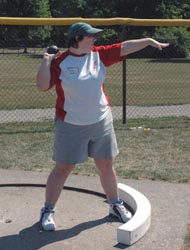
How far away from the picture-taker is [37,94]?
14562mm

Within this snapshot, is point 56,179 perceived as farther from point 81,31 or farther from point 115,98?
point 115,98

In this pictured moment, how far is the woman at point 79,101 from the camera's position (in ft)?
14.0

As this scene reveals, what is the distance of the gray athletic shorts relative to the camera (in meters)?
4.38

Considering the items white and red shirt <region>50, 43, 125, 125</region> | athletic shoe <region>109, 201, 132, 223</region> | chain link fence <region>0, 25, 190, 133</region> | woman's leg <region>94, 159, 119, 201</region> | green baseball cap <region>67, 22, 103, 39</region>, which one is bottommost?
chain link fence <region>0, 25, 190, 133</region>

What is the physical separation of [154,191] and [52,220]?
1.46m

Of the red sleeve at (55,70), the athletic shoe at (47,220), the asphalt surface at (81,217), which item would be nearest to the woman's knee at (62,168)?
the athletic shoe at (47,220)

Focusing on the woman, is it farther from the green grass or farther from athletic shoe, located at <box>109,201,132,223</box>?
the green grass

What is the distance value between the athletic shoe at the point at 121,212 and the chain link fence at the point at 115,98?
179 inches

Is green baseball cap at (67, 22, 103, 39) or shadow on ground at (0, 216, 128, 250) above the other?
green baseball cap at (67, 22, 103, 39)

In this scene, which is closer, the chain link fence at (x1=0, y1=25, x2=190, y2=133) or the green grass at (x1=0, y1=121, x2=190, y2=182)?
the green grass at (x1=0, y1=121, x2=190, y2=182)

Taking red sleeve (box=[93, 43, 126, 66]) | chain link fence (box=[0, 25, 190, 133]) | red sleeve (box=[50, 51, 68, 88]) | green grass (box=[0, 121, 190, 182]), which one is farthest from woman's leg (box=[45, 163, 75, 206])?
chain link fence (box=[0, 25, 190, 133])

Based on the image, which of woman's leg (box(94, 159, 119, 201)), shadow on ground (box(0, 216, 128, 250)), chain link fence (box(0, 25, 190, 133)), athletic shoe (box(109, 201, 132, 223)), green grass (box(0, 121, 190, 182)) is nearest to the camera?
shadow on ground (box(0, 216, 128, 250))

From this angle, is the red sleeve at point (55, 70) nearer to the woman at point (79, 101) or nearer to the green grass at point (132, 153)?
the woman at point (79, 101)

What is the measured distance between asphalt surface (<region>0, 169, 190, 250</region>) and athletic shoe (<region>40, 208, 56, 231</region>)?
0.17 ft
